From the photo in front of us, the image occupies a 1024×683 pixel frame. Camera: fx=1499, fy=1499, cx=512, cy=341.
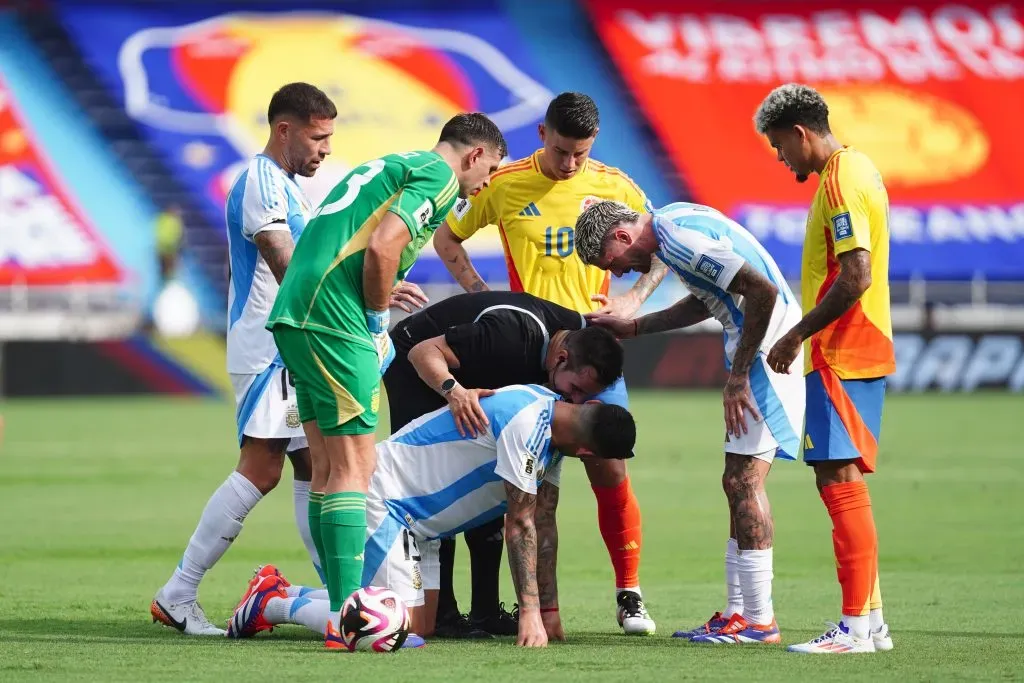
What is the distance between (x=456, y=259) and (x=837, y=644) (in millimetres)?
3003

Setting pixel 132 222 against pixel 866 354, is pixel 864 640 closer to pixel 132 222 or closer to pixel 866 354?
pixel 866 354

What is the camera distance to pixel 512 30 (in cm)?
3128

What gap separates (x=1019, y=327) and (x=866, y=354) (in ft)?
58.1

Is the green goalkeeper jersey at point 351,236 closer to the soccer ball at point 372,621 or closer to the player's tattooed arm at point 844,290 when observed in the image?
the soccer ball at point 372,621

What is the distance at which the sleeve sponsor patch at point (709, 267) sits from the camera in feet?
19.4

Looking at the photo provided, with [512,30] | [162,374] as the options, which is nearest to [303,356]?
[162,374]

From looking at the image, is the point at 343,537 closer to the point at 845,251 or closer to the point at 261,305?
the point at 261,305

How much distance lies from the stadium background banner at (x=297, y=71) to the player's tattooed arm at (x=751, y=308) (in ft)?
78.0

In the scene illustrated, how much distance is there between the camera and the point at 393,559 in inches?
243

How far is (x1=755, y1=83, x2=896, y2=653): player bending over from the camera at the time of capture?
5652 mm

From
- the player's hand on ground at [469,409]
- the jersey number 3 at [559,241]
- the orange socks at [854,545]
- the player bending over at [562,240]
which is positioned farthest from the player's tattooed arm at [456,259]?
the orange socks at [854,545]

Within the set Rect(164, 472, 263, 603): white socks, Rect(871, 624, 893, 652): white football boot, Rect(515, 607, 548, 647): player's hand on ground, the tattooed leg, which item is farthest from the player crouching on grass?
Rect(871, 624, 893, 652): white football boot

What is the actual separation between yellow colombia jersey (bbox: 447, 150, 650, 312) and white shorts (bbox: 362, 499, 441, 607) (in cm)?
162

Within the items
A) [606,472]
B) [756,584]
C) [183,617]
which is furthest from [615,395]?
[183,617]
